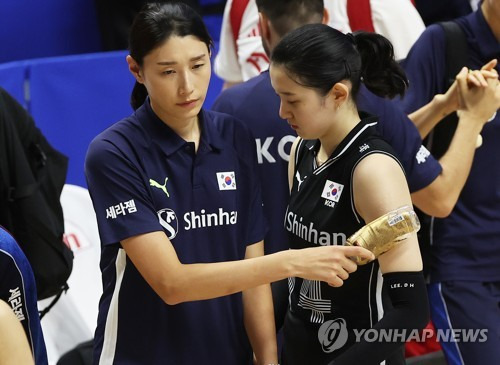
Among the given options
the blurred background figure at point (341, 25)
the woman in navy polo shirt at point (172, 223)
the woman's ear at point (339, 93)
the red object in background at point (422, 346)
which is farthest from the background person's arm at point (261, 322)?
the red object in background at point (422, 346)

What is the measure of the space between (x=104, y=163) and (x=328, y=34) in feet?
2.29

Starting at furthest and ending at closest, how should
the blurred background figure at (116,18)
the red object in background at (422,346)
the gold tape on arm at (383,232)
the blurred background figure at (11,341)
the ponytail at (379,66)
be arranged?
the blurred background figure at (116,18)
the red object in background at (422,346)
the ponytail at (379,66)
the gold tape on arm at (383,232)
the blurred background figure at (11,341)

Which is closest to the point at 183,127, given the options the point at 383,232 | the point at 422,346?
the point at 383,232

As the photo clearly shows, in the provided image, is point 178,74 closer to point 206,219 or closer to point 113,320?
point 206,219

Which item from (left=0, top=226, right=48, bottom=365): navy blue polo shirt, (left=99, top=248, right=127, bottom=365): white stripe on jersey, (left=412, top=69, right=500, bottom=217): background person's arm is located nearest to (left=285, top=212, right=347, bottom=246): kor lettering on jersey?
(left=99, top=248, right=127, bottom=365): white stripe on jersey

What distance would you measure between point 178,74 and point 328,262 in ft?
2.21

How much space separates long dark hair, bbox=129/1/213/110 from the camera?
2.52 metres

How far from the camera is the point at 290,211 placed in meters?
2.63

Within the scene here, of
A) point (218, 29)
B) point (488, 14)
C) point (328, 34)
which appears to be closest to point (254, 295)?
point (328, 34)

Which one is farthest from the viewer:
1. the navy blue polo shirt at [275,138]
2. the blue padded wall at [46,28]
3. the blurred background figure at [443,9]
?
the blue padded wall at [46,28]

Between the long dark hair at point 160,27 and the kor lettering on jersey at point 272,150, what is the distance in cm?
58

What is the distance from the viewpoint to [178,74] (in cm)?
253

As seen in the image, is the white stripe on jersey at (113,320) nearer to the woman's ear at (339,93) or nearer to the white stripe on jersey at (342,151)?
the white stripe on jersey at (342,151)

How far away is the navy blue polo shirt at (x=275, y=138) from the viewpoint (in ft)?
9.77
